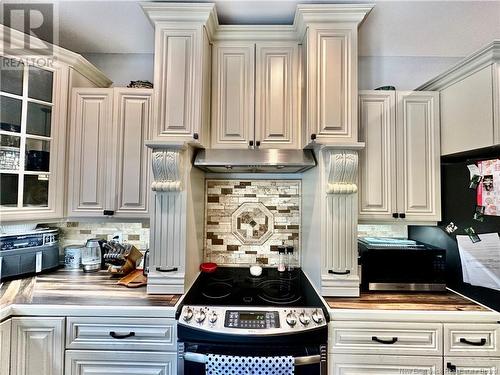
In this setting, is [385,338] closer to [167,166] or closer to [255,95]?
[167,166]

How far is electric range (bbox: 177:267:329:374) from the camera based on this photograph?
1.27 m

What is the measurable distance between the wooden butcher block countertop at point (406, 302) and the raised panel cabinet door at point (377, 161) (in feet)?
1.63

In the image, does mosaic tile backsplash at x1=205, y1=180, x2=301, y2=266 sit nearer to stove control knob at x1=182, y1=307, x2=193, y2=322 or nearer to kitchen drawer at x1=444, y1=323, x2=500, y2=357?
stove control knob at x1=182, y1=307, x2=193, y2=322

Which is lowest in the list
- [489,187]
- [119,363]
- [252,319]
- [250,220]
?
[119,363]

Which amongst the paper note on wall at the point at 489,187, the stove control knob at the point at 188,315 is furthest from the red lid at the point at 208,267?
the paper note on wall at the point at 489,187

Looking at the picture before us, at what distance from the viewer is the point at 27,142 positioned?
1.68m

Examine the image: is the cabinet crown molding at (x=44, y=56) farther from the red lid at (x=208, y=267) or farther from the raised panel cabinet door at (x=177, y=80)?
the red lid at (x=208, y=267)

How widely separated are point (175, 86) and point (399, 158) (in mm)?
1561

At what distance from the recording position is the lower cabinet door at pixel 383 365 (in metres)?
1.33

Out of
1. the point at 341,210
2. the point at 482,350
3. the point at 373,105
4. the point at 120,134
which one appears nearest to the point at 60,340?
the point at 120,134

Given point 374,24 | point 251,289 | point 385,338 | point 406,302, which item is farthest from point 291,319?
point 374,24

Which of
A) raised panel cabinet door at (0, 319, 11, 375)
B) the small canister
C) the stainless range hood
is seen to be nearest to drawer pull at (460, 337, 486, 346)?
the stainless range hood

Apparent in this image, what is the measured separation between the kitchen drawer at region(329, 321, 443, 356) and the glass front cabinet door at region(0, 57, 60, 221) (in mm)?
1985

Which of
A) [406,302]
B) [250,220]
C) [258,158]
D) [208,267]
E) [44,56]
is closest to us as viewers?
[406,302]
